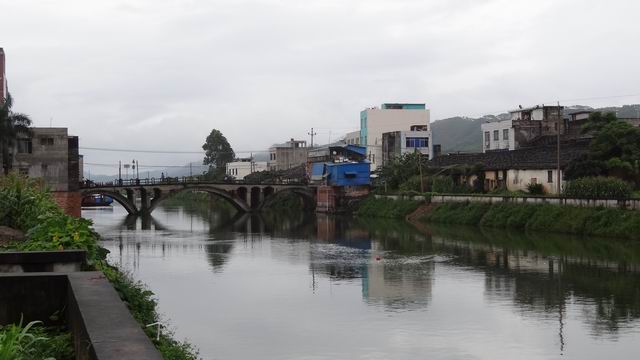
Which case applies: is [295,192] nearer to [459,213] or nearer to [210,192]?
[210,192]

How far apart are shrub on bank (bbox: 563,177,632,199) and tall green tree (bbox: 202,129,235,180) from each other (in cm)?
9518

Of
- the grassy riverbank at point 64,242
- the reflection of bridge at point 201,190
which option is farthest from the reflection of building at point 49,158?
the grassy riverbank at point 64,242

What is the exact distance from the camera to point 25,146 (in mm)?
53781

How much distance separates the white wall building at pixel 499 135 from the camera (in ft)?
265

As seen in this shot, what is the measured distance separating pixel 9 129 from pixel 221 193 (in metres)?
37.7

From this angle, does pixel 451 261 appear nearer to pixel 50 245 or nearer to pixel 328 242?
pixel 328 242

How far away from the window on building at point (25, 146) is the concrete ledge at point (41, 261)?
40118 millimetres

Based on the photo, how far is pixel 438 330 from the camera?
21.2m

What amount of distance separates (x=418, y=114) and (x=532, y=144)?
26.7m

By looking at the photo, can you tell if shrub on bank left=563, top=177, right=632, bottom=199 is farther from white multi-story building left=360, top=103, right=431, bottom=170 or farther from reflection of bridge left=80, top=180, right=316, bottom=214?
white multi-story building left=360, top=103, right=431, bottom=170

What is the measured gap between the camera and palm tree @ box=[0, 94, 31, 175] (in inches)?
2003

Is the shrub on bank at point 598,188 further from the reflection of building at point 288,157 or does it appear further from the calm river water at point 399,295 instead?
the reflection of building at point 288,157

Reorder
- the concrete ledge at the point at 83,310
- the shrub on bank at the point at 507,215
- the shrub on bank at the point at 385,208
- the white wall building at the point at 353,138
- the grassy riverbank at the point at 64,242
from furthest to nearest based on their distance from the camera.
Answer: the white wall building at the point at 353,138
the shrub on bank at the point at 385,208
the shrub on bank at the point at 507,215
the grassy riverbank at the point at 64,242
the concrete ledge at the point at 83,310

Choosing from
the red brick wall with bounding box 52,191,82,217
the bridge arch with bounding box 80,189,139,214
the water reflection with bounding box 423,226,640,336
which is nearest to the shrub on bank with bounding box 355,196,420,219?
the water reflection with bounding box 423,226,640,336
